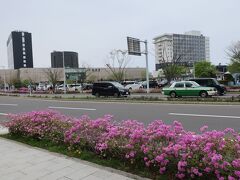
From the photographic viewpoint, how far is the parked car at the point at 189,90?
73.0 ft

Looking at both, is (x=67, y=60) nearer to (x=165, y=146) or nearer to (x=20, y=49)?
(x=20, y=49)

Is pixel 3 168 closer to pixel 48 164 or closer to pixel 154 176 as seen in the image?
pixel 48 164

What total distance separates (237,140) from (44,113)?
573cm

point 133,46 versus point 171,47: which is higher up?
point 171,47

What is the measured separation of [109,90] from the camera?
95.5 ft

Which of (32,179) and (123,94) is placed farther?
(123,94)

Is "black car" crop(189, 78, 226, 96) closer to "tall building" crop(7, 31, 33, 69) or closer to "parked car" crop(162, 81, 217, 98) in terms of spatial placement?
"parked car" crop(162, 81, 217, 98)

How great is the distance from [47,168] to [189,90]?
1947cm

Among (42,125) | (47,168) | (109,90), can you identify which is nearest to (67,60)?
(109,90)

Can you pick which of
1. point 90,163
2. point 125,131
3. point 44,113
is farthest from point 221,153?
point 44,113

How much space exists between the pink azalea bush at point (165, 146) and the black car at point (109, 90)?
71.1ft

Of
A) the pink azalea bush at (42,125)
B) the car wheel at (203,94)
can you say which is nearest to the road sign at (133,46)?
the car wheel at (203,94)

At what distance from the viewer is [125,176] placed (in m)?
4.31

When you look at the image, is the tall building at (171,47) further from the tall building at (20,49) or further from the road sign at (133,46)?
the tall building at (20,49)
